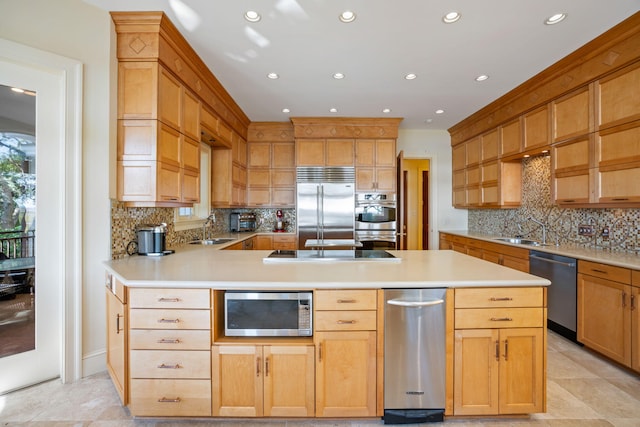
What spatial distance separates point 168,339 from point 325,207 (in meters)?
3.30

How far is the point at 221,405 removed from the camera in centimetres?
165

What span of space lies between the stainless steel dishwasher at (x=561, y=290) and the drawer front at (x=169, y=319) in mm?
3154

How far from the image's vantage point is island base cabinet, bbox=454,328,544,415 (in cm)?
165

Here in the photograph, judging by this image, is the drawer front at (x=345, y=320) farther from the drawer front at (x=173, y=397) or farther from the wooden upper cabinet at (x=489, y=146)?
the wooden upper cabinet at (x=489, y=146)

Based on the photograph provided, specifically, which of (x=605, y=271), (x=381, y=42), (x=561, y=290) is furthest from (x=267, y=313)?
(x=561, y=290)

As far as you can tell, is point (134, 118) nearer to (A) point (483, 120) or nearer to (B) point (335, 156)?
(B) point (335, 156)

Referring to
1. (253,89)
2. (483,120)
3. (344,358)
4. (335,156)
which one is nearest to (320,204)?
(335,156)

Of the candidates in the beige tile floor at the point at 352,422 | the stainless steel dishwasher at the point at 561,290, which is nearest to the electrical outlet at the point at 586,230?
the stainless steel dishwasher at the point at 561,290

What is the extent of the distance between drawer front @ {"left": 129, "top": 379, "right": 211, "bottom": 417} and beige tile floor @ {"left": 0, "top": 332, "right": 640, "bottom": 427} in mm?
137

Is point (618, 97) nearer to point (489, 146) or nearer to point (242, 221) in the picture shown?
point (489, 146)

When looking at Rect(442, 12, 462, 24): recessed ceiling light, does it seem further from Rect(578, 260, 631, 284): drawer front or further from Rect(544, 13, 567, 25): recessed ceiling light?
Rect(578, 260, 631, 284): drawer front

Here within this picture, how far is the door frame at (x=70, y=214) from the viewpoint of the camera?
210cm

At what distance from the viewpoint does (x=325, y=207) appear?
470cm

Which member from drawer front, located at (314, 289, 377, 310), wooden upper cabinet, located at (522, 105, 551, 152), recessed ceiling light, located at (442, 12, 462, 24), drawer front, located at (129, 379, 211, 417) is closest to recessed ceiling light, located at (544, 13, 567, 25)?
recessed ceiling light, located at (442, 12, 462, 24)
